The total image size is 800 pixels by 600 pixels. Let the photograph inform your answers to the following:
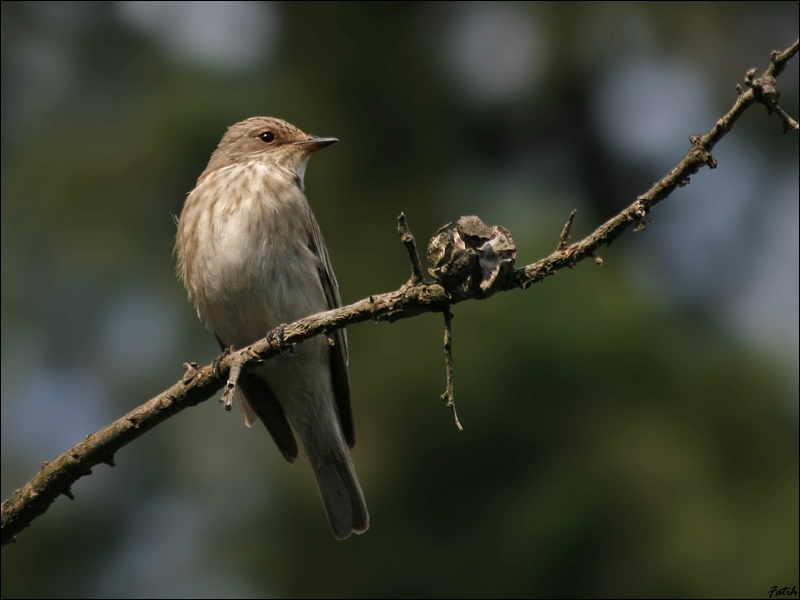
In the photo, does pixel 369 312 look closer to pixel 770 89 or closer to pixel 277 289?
pixel 770 89

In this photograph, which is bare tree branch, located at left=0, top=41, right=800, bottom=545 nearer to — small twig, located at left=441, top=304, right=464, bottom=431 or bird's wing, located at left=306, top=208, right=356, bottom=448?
small twig, located at left=441, top=304, right=464, bottom=431

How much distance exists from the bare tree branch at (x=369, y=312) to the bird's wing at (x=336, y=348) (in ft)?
4.44

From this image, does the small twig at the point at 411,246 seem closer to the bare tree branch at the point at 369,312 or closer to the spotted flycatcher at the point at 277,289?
the bare tree branch at the point at 369,312

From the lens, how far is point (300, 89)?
10.1 metres

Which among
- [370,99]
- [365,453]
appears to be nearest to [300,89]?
[370,99]

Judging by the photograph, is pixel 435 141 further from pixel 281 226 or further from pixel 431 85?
pixel 281 226

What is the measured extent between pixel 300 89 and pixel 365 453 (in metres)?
4.29

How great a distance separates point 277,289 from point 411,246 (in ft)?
7.08

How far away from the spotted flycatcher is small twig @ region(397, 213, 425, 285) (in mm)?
1993

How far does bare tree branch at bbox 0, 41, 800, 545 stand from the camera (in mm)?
3131

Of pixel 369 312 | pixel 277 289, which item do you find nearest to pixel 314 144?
pixel 277 289

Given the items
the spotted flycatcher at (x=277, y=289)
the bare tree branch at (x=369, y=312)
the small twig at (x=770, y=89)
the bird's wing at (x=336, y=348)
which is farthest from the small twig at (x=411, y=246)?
the bird's wing at (x=336, y=348)

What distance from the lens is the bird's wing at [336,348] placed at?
5.80 metres

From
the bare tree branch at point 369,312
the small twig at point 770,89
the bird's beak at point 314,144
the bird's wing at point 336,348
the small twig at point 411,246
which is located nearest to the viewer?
the small twig at point 770,89
